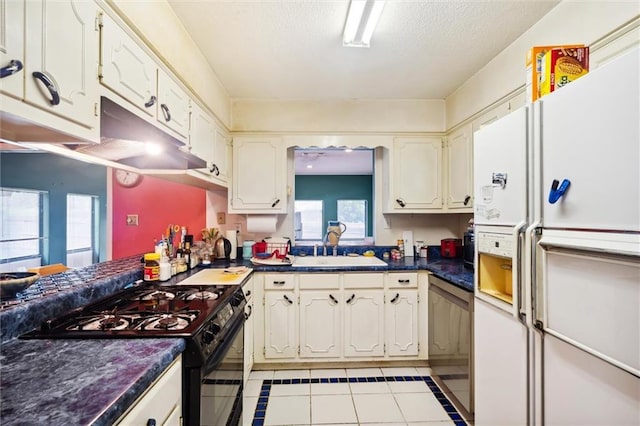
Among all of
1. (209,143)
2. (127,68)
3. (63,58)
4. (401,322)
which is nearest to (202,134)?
(209,143)

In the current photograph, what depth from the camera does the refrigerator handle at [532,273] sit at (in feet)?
3.54

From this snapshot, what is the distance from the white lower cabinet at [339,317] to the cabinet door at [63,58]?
1.74 metres

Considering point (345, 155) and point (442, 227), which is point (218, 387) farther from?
point (345, 155)

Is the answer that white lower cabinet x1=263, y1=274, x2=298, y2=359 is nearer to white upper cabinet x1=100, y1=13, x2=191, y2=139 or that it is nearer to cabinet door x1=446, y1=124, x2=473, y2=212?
white upper cabinet x1=100, y1=13, x2=191, y2=139

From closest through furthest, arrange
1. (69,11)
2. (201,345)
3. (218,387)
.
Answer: (69,11)
(201,345)
(218,387)

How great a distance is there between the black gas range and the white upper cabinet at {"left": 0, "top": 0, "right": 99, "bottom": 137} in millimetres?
694

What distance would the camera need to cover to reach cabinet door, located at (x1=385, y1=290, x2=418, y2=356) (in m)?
2.42

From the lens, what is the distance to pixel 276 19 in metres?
1.68

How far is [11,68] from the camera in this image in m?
0.67

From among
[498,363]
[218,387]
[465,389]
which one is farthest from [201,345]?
[465,389]

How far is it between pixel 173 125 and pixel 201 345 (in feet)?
3.93

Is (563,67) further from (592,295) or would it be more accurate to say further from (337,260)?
(337,260)

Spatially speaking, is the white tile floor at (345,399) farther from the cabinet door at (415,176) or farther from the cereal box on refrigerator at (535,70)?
the cereal box on refrigerator at (535,70)

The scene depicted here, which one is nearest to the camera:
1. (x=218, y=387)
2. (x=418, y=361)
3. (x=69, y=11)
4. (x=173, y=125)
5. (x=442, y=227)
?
(x=69, y=11)
